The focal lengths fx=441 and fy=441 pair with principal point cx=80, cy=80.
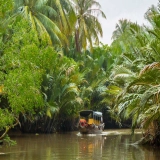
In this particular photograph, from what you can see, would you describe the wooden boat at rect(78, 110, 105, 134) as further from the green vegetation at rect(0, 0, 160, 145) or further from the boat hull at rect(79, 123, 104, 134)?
the green vegetation at rect(0, 0, 160, 145)

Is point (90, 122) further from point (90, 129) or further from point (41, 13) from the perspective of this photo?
point (41, 13)

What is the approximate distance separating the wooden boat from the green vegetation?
983 millimetres

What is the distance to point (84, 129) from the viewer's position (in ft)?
110

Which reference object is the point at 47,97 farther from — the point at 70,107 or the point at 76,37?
the point at 76,37

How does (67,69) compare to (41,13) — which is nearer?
(41,13)

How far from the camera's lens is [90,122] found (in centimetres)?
3588

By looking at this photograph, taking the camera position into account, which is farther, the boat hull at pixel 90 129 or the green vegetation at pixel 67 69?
the boat hull at pixel 90 129

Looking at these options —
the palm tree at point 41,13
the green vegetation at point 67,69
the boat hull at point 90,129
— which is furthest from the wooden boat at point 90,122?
the palm tree at point 41,13

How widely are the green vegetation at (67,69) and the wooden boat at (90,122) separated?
983mm

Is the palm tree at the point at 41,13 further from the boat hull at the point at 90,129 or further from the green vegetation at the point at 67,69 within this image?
the boat hull at the point at 90,129

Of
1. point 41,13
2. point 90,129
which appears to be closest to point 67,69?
point 41,13

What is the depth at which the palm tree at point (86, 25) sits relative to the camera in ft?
130

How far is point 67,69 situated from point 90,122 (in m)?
5.71

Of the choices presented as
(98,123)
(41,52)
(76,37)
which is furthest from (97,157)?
(76,37)
